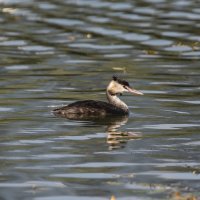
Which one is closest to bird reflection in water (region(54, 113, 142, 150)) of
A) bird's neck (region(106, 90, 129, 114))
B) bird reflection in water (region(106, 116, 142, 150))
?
bird reflection in water (region(106, 116, 142, 150))

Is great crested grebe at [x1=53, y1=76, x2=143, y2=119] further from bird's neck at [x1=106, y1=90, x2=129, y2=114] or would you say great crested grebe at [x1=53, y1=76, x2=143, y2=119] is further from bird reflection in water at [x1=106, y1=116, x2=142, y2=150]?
bird reflection in water at [x1=106, y1=116, x2=142, y2=150]

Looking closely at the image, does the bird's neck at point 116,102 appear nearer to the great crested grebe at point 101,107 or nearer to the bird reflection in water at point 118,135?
the great crested grebe at point 101,107

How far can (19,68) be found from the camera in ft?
82.4

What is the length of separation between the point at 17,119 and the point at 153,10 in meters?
16.6

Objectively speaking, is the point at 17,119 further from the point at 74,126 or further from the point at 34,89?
the point at 34,89

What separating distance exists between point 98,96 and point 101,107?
2.46 meters

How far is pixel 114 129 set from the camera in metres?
18.1

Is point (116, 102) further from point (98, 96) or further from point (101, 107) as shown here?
point (98, 96)

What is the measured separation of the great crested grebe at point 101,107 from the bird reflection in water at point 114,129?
2.0 inches

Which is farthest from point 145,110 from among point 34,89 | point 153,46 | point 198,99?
point 153,46

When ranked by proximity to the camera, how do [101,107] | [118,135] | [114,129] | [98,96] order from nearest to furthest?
[118,135] → [114,129] → [101,107] → [98,96]

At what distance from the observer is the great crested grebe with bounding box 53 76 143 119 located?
18.9m

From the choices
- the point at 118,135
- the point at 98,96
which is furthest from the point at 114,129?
the point at 98,96

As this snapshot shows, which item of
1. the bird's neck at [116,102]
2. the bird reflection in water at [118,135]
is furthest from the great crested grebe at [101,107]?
the bird reflection in water at [118,135]
